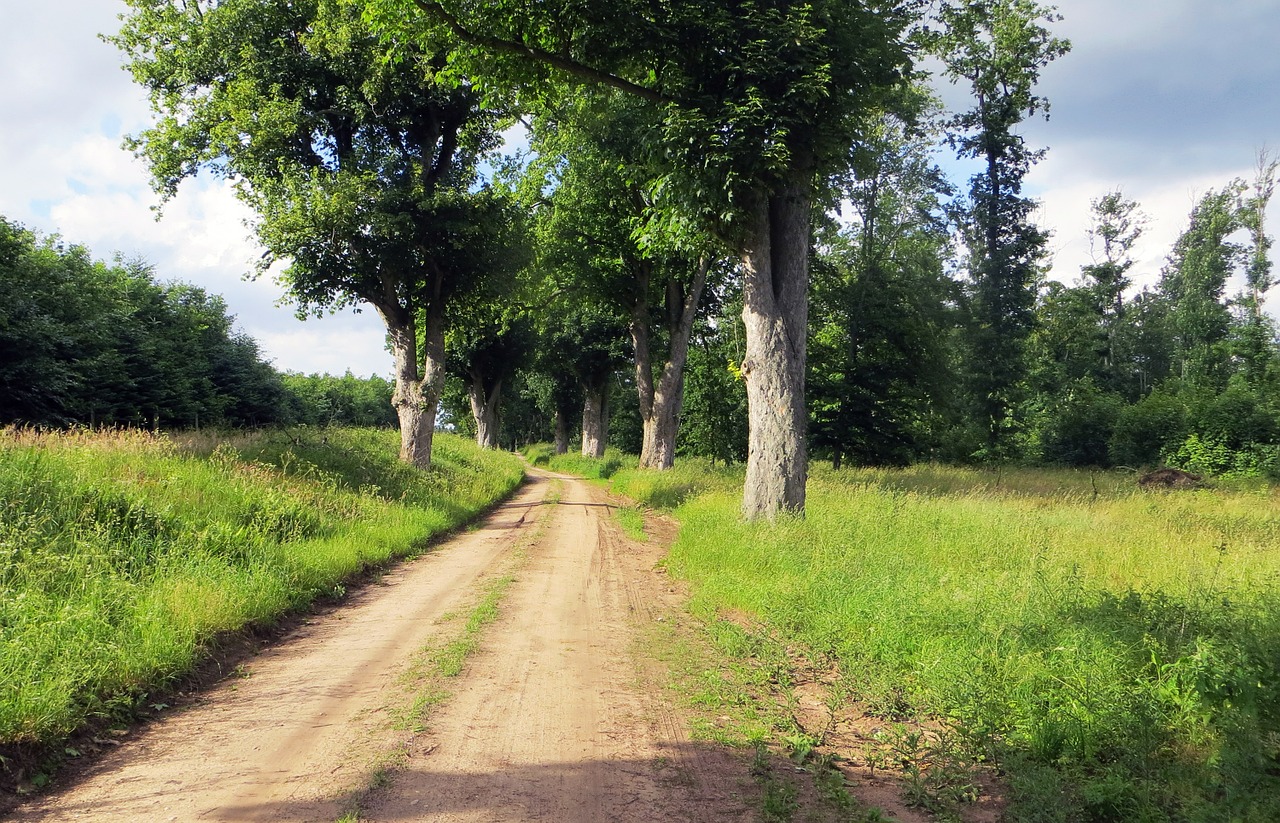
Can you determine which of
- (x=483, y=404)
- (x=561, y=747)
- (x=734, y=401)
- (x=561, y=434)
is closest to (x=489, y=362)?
(x=483, y=404)

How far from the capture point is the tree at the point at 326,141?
1647 centimetres

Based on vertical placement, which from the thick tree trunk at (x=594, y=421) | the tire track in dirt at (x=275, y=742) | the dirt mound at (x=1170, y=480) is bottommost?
the tire track in dirt at (x=275, y=742)

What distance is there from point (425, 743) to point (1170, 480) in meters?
22.6

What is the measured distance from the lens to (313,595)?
8.26 meters

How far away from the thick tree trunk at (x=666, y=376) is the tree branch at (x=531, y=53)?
468 inches

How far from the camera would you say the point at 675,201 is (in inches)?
452

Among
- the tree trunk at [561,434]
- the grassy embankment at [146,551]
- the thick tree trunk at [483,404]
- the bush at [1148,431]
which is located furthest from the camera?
the tree trunk at [561,434]

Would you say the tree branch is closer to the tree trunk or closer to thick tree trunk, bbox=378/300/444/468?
thick tree trunk, bbox=378/300/444/468

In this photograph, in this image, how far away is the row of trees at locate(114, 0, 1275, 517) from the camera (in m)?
11.1

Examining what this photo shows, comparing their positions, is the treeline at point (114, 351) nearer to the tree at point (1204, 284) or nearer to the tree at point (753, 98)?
the tree at point (753, 98)

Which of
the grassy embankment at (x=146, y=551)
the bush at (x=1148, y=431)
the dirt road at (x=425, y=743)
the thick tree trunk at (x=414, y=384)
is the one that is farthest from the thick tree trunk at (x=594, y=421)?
the dirt road at (x=425, y=743)

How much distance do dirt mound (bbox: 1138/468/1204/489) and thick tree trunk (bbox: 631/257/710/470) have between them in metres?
13.7

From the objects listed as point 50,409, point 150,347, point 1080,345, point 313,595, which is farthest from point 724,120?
point 1080,345

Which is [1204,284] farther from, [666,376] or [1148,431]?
[666,376]
